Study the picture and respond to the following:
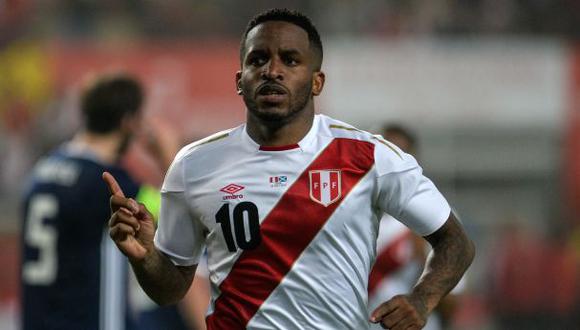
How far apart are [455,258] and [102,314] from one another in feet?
7.65

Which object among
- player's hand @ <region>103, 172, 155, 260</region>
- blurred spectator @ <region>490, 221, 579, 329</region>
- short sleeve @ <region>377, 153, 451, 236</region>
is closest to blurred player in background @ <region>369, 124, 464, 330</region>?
short sleeve @ <region>377, 153, 451, 236</region>

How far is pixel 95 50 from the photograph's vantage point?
17.6m

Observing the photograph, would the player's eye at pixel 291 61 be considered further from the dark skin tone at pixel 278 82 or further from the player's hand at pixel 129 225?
the player's hand at pixel 129 225

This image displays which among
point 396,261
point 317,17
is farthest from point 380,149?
point 317,17

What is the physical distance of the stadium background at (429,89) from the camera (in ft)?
56.5

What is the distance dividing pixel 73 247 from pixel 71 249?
0.01 m

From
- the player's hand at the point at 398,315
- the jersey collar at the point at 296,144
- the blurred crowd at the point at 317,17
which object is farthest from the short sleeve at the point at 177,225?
the blurred crowd at the point at 317,17

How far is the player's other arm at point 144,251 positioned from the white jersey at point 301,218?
16 centimetres

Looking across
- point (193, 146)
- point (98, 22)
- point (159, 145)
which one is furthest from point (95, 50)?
point (193, 146)

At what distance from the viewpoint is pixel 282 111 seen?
4156mm

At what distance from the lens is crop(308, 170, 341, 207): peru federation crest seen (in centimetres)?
416

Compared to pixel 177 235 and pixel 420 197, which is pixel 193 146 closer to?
pixel 177 235

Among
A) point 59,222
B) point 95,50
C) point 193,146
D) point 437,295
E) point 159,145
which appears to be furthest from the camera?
point 95,50

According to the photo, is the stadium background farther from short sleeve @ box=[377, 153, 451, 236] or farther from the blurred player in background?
short sleeve @ box=[377, 153, 451, 236]
